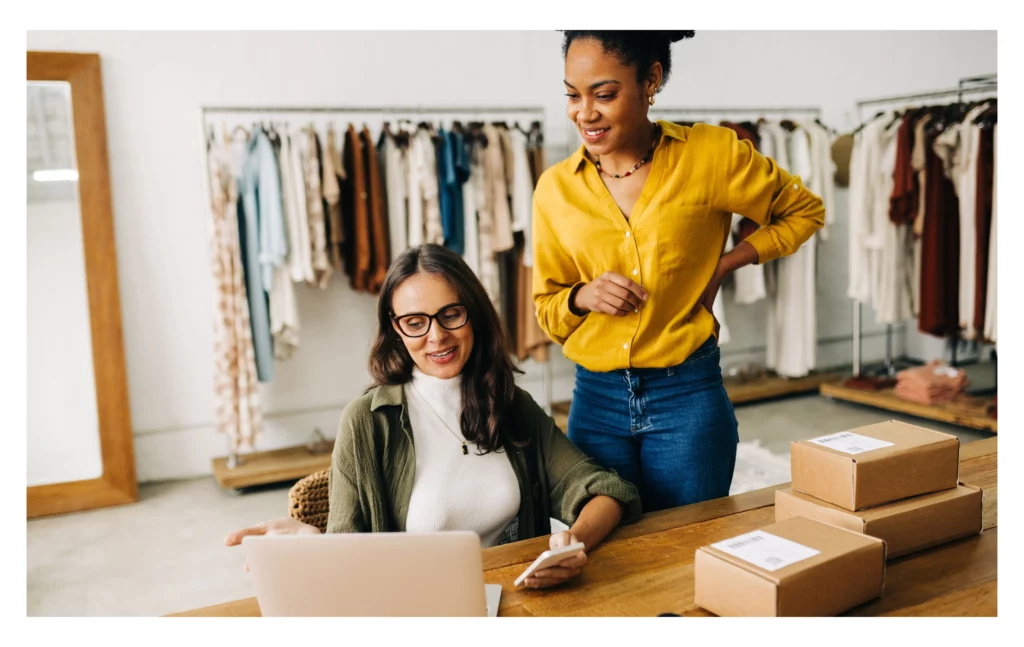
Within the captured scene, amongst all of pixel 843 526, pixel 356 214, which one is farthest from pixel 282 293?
pixel 843 526

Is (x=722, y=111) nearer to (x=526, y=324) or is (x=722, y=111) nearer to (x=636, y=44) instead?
(x=526, y=324)

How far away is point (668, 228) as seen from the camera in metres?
1.68

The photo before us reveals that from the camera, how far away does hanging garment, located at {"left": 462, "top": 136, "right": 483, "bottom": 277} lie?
4.11 metres

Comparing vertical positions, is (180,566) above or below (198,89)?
below

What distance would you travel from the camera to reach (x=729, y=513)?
160 cm

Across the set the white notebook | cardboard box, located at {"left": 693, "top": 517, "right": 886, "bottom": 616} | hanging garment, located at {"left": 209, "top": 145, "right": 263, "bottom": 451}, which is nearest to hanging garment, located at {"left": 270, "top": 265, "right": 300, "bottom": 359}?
hanging garment, located at {"left": 209, "top": 145, "right": 263, "bottom": 451}

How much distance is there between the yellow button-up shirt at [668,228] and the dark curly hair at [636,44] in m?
0.14

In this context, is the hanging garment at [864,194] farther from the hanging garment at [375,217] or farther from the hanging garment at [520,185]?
the hanging garment at [375,217]

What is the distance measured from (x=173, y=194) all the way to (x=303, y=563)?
129 inches

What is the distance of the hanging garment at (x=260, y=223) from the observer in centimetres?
376

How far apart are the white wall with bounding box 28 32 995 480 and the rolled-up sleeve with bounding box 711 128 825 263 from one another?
1974 millimetres
